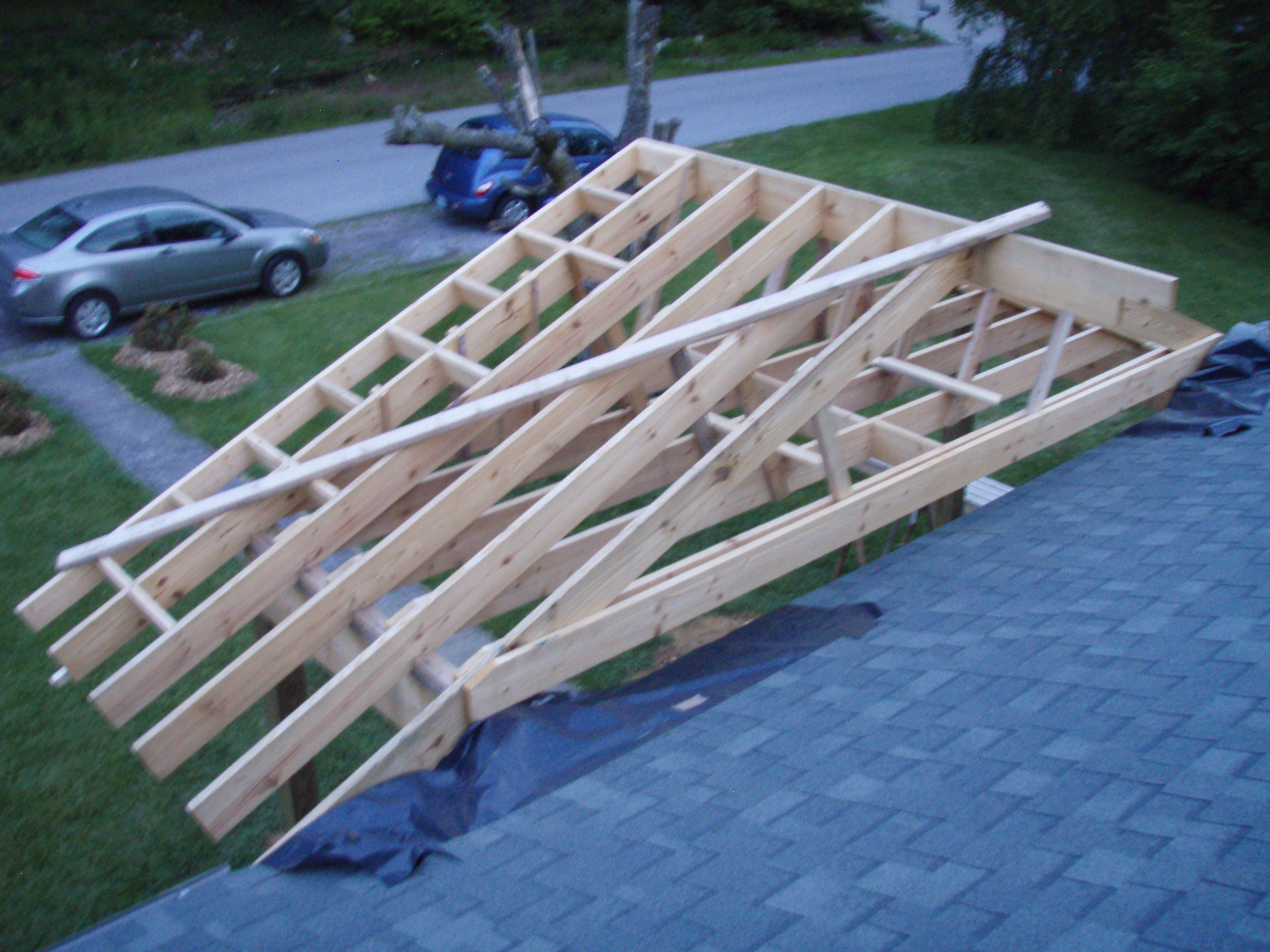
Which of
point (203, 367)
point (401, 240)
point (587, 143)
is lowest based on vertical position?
point (203, 367)

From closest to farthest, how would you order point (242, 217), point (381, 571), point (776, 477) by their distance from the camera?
point (381, 571) < point (776, 477) < point (242, 217)

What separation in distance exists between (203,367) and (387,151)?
38.7 ft

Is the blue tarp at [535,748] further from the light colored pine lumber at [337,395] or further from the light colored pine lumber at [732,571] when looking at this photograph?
the light colored pine lumber at [337,395]

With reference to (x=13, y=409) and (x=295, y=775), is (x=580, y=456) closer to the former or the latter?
(x=295, y=775)

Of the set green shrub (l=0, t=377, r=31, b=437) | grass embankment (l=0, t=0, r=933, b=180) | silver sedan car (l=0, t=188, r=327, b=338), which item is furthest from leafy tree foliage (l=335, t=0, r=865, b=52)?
green shrub (l=0, t=377, r=31, b=437)

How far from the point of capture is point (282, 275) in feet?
47.4

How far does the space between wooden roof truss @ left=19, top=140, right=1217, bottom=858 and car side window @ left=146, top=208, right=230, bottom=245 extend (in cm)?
890

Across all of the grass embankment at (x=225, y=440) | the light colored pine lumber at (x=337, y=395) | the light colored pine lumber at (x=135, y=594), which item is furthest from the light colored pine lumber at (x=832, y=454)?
the grass embankment at (x=225, y=440)

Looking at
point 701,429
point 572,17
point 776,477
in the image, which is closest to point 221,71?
point 572,17

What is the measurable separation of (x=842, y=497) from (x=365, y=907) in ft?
9.22

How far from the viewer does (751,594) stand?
8336 mm

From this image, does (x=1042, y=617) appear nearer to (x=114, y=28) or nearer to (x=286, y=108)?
(x=286, y=108)

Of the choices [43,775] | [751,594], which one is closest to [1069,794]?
[751,594]

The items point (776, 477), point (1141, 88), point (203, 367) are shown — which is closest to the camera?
point (776, 477)
